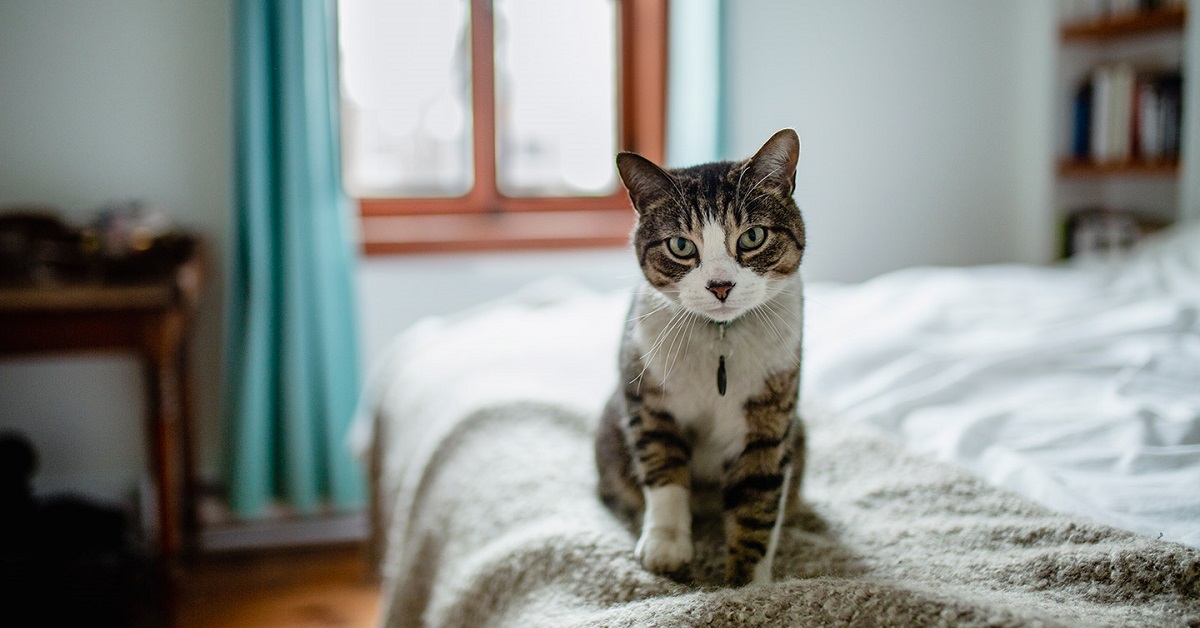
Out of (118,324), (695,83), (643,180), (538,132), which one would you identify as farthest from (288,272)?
(643,180)

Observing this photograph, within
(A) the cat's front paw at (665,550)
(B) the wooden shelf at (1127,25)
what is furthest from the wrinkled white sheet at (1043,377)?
(B) the wooden shelf at (1127,25)

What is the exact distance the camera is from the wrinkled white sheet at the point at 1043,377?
85 centimetres

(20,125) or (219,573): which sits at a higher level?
(20,125)

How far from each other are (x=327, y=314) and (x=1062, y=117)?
242 centimetres

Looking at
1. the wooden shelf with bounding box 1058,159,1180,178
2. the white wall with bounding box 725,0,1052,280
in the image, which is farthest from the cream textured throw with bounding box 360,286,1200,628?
the wooden shelf with bounding box 1058,159,1180,178

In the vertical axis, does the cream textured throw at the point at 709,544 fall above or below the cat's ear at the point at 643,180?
below

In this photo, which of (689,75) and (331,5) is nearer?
(331,5)

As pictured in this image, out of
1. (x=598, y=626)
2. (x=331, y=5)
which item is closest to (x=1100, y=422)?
(x=598, y=626)

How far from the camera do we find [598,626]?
24.8 inches

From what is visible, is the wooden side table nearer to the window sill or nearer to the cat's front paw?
the window sill

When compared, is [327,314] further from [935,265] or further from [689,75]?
[935,265]

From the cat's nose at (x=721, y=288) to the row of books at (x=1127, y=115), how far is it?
2395 mm

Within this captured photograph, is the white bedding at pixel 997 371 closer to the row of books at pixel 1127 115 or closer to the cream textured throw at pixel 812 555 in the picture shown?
the cream textured throw at pixel 812 555

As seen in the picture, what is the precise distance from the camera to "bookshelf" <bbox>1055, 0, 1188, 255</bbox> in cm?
252
